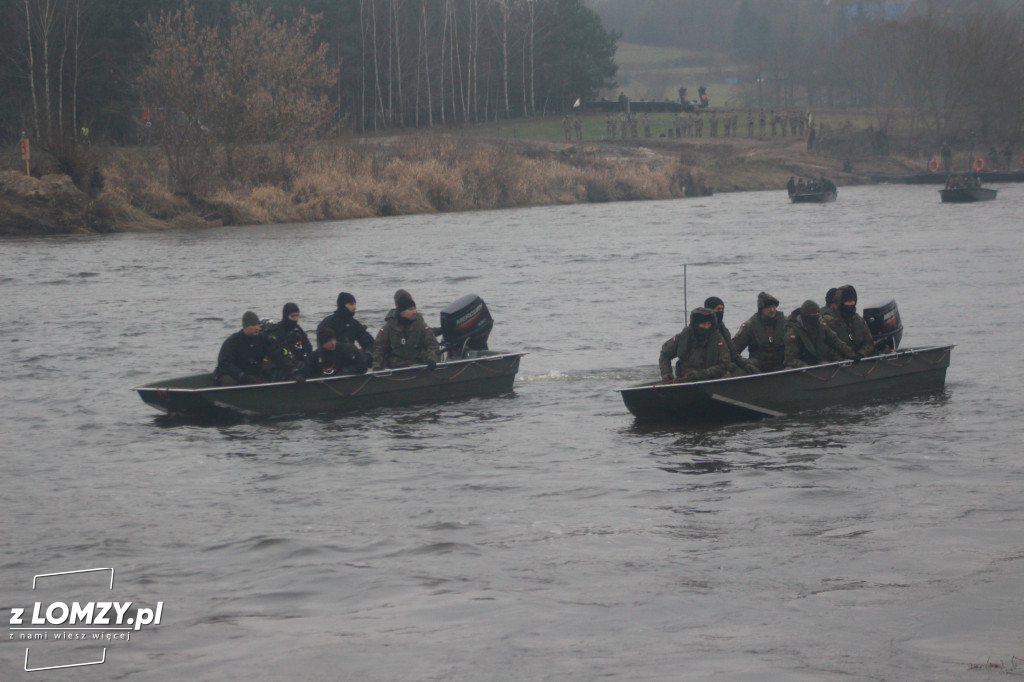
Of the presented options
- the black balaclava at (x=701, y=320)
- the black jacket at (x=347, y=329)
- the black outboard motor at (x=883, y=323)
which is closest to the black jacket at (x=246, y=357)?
the black jacket at (x=347, y=329)

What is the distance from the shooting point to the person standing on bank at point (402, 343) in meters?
16.2

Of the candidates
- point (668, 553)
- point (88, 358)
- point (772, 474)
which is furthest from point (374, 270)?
point (668, 553)

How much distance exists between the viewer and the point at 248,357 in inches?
614

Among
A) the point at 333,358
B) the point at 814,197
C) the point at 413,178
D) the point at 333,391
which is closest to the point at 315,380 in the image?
the point at 333,391

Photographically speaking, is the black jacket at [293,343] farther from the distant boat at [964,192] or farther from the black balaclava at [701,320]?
the distant boat at [964,192]

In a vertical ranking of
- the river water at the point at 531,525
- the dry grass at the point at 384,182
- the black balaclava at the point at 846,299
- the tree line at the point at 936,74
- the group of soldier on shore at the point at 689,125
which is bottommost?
the river water at the point at 531,525

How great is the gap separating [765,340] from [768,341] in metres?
0.04

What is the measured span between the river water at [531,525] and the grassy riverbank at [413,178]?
22.3m

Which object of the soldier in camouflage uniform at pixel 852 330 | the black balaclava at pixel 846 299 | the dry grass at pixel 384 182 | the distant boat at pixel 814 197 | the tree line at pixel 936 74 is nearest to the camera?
the black balaclava at pixel 846 299

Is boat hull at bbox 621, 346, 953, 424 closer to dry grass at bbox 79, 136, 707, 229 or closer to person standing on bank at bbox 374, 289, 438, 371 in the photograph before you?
person standing on bank at bbox 374, 289, 438, 371

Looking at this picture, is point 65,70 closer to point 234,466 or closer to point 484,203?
point 484,203

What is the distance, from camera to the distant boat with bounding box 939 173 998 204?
175ft

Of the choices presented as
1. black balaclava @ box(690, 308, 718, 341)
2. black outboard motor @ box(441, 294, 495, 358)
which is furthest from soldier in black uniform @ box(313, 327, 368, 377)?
black balaclava @ box(690, 308, 718, 341)

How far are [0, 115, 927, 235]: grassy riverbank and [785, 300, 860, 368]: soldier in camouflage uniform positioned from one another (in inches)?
1402
